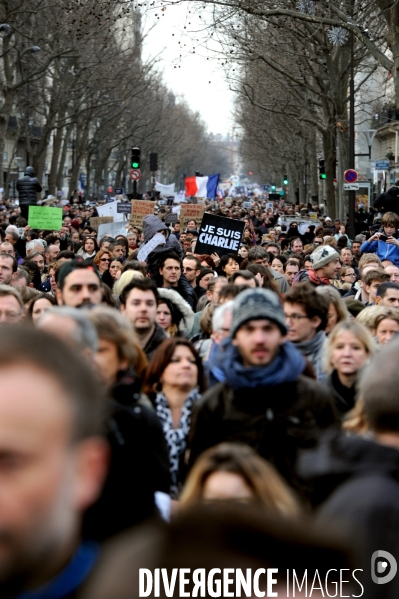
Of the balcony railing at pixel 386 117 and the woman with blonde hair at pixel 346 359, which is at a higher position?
the balcony railing at pixel 386 117

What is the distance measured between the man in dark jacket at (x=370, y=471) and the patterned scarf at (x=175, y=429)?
2.11 metres

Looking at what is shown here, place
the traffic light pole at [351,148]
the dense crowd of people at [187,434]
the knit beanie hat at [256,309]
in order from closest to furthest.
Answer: the dense crowd of people at [187,434]
the knit beanie hat at [256,309]
the traffic light pole at [351,148]

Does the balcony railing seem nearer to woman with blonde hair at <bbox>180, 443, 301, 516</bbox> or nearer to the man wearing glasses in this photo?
the man wearing glasses

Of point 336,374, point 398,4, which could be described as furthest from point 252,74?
point 336,374

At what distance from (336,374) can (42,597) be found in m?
4.38

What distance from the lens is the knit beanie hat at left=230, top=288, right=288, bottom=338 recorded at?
489cm

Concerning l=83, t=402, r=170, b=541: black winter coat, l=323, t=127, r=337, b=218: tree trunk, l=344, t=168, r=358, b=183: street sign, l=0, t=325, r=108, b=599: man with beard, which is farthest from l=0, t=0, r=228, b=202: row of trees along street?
l=0, t=325, r=108, b=599: man with beard

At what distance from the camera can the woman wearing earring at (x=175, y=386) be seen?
5465 millimetres

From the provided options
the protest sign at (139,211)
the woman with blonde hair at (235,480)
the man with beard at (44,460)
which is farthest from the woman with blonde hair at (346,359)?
the protest sign at (139,211)

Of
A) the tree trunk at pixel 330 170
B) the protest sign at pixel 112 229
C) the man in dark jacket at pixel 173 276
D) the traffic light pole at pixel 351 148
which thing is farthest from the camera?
the tree trunk at pixel 330 170

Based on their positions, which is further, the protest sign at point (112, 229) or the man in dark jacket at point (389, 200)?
the protest sign at point (112, 229)

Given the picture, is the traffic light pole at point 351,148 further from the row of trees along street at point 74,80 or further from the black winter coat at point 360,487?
the black winter coat at point 360,487

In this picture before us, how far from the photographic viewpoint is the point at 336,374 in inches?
234

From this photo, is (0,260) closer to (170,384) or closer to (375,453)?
(170,384)
